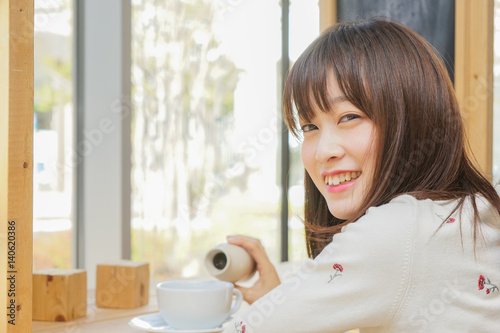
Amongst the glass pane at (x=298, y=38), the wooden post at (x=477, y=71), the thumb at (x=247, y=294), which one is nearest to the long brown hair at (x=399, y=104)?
the thumb at (x=247, y=294)

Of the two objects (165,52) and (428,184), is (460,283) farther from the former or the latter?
(165,52)

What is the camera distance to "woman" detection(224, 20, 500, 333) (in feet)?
2.35

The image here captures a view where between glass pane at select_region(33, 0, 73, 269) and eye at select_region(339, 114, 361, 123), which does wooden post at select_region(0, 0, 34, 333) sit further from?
glass pane at select_region(33, 0, 73, 269)

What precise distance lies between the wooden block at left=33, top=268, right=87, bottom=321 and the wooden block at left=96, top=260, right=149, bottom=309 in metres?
0.10

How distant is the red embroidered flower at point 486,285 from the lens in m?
0.74

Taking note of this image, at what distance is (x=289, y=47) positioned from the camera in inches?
109

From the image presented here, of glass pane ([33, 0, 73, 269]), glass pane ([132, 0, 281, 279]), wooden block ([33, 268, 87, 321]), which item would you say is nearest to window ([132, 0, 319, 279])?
glass pane ([132, 0, 281, 279])

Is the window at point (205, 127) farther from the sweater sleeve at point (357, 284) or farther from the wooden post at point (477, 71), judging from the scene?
the sweater sleeve at point (357, 284)

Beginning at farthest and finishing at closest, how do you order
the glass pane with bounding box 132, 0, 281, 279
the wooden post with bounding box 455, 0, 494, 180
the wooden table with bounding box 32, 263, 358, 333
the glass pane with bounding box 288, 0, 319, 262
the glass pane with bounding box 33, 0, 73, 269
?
the glass pane with bounding box 288, 0, 319, 262 < the glass pane with bounding box 132, 0, 281, 279 < the glass pane with bounding box 33, 0, 73, 269 < the wooden post with bounding box 455, 0, 494, 180 < the wooden table with bounding box 32, 263, 358, 333

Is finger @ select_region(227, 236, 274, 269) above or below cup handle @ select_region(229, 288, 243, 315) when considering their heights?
above

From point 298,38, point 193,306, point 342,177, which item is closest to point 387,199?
point 342,177

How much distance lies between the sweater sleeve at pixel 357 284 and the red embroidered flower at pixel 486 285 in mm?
101

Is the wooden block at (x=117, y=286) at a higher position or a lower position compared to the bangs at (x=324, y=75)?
lower

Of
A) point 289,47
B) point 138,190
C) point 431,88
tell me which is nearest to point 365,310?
point 431,88
